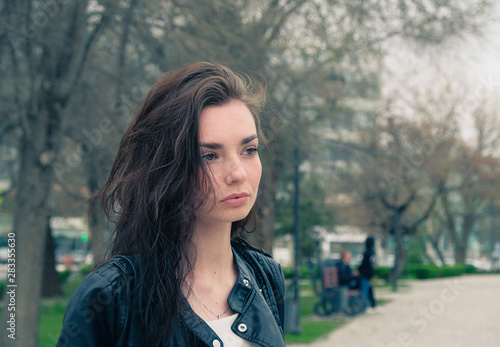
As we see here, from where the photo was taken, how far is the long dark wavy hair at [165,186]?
1.70 m

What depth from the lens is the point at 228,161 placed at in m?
1.77

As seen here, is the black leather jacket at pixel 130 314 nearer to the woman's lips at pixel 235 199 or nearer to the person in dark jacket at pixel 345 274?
the woman's lips at pixel 235 199

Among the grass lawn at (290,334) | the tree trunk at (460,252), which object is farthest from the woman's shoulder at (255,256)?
the tree trunk at (460,252)

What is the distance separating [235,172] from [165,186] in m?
0.19

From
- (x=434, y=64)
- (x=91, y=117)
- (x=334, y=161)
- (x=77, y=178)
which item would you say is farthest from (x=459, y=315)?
(x=91, y=117)

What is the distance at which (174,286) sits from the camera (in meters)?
1.70

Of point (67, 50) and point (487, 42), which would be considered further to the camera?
point (487, 42)

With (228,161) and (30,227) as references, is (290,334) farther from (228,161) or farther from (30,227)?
(228,161)

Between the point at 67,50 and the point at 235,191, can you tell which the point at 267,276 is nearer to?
the point at 235,191

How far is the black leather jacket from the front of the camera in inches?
60.8

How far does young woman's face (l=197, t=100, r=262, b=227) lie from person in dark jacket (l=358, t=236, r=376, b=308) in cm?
1346

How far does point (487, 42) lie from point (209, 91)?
861 centimetres

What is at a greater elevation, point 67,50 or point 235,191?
point 67,50

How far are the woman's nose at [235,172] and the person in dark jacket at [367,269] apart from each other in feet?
44.4
